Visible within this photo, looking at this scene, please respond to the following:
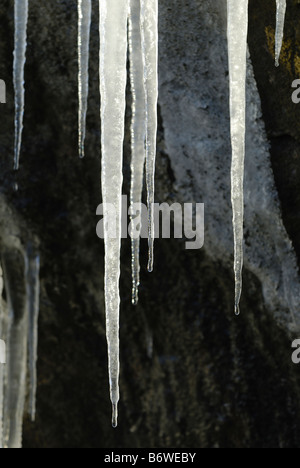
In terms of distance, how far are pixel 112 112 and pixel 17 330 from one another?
80 cm

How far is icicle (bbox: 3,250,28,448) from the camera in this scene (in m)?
1.84

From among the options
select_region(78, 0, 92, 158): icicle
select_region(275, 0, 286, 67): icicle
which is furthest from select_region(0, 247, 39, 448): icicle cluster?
select_region(275, 0, 286, 67): icicle

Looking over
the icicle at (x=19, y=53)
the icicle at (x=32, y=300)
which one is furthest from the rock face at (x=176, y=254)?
the icicle at (x=19, y=53)

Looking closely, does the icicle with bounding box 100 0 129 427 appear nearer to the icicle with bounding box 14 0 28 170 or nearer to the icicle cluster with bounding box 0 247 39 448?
the icicle with bounding box 14 0 28 170

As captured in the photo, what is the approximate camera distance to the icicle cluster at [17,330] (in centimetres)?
184

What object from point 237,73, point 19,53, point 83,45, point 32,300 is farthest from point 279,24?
point 32,300

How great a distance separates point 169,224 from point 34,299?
1.47 feet

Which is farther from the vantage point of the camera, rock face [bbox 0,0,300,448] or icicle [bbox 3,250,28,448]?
icicle [bbox 3,250,28,448]

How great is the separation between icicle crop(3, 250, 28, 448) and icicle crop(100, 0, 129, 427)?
0.59 meters

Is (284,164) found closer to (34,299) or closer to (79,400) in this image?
(34,299)

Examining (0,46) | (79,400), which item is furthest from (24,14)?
(79,400)

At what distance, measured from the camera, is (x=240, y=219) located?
4.39 feet

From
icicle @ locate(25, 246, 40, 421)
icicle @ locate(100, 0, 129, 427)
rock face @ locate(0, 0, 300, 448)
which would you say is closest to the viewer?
icicle @ locate(100, 0, 129, 427)

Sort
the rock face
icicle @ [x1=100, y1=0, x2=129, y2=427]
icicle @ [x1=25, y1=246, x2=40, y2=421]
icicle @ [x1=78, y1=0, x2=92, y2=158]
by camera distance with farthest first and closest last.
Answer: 1. icicle @ [x1=25, y1=246, x2=40, y2=421]
2. the rock face
3. icicle @ [x1=78, y1=0, x2=92, y2=158]
4. icicle @ [x1=100, y1=0, x2=129, y2=427]
